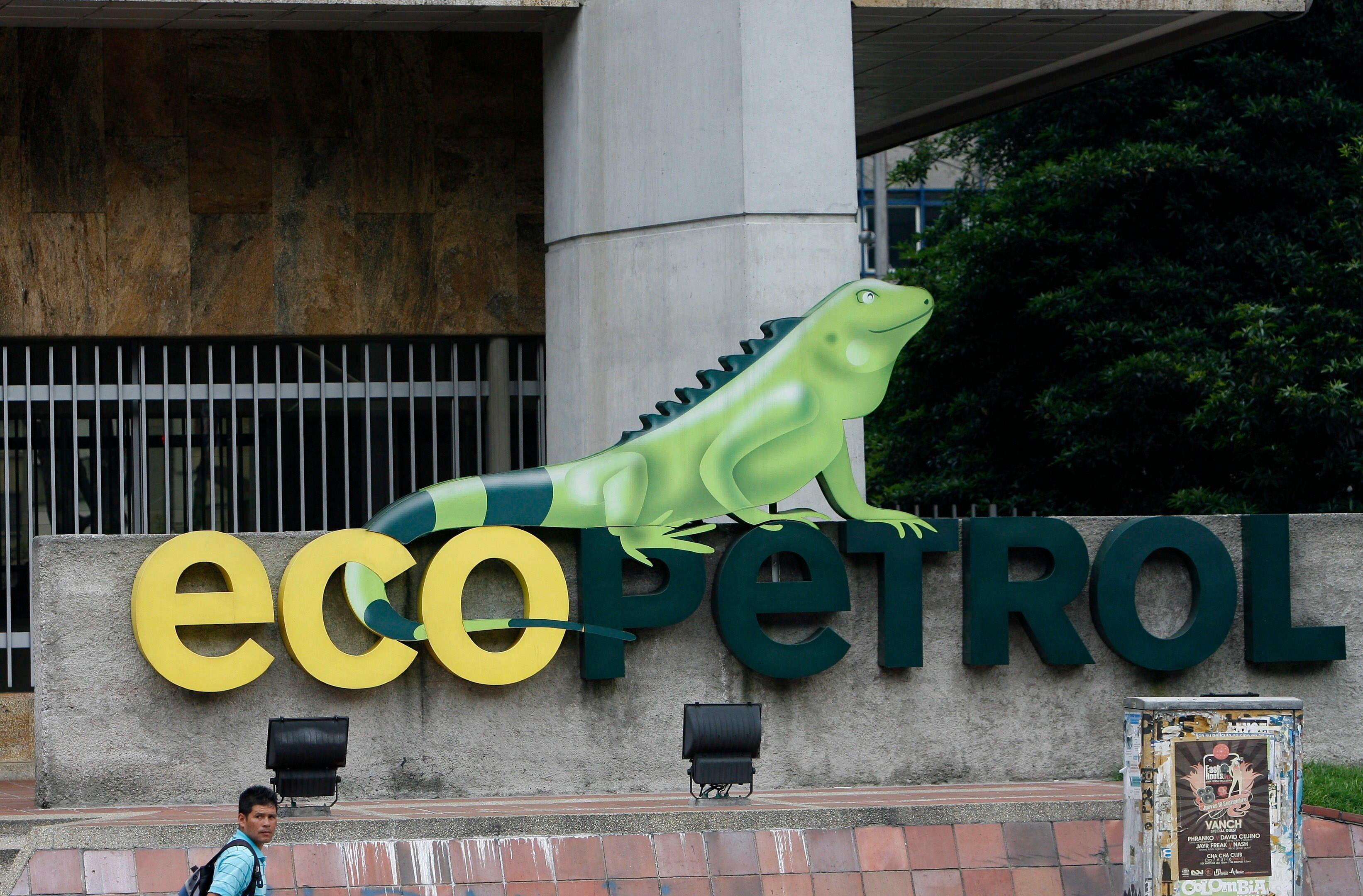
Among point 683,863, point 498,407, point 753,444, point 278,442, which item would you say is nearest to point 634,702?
point 753,444

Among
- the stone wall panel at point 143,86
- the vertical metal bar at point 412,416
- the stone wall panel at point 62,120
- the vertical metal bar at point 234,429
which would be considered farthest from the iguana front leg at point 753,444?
the stone wall panel at point 62,120

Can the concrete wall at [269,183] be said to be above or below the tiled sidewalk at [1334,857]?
above

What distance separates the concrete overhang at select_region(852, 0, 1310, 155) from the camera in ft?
45.9

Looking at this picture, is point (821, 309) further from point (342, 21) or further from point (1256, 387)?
point (1256, 387)

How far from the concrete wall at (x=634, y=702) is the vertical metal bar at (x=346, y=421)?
3632 mm

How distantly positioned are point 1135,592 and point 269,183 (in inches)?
297

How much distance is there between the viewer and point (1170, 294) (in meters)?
18.7

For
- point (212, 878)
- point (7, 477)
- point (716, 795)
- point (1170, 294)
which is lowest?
point (716, 795)

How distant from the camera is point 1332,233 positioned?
18078 mm

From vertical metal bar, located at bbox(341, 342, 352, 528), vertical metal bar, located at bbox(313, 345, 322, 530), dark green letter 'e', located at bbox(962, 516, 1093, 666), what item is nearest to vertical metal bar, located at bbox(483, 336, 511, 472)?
vertical metal bar, located at bbox(341, 342, 352, 528)

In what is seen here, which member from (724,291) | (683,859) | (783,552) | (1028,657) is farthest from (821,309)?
(683,859)

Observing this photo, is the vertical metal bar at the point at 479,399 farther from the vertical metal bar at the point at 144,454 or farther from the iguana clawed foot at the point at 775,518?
the iguana clawed foot at the point at 775,518

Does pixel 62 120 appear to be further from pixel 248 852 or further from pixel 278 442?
pixel 248 852

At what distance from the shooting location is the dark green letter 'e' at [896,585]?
11.9 meters
